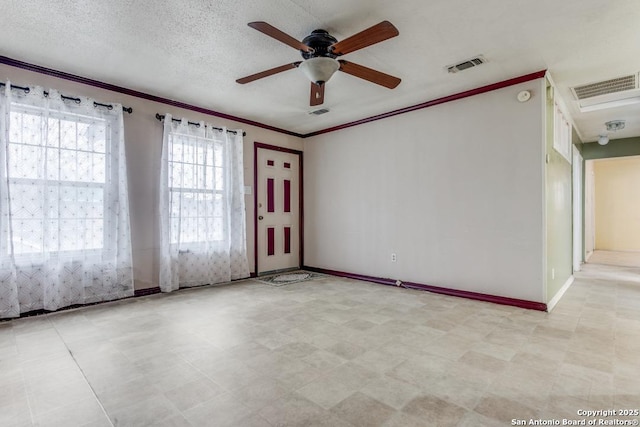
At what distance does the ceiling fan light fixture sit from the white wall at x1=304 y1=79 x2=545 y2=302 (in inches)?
86.9

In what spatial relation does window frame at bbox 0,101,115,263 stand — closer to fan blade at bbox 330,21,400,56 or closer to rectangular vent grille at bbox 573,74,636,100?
fan blade at bbox 330,21,400,56

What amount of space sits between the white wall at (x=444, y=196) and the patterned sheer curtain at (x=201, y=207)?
1584mm

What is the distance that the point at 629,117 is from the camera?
4.89 metres

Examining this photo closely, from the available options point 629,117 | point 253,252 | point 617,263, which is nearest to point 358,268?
point 253,252

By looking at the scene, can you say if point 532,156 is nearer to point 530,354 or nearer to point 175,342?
point 530,354

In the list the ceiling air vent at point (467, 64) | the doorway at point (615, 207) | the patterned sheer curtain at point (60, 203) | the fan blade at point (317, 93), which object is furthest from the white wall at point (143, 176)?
the doorway at point (615, 207)

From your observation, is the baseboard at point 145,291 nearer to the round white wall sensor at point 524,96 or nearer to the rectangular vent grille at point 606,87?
the round white wall sensor at point 524,96

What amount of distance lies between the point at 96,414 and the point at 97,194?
9.18ft

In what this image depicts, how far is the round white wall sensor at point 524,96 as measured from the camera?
138 inches

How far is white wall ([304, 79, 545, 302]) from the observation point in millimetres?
3584

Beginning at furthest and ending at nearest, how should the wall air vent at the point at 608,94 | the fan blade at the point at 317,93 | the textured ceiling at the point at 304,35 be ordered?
the wall air vent at the point at 608,94
the fan blade at the point at 317,93
the textured ceiling at the point at 304,35

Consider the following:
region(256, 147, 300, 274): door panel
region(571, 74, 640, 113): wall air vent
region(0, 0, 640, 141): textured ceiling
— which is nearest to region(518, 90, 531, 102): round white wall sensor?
region(0, 0, 640, 141): textured ceiling

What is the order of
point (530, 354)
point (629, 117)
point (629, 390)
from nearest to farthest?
point (629, 390), point (530, 354), point (629, 117)

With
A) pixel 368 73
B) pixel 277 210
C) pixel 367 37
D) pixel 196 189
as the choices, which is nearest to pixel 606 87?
pixel 368 73
